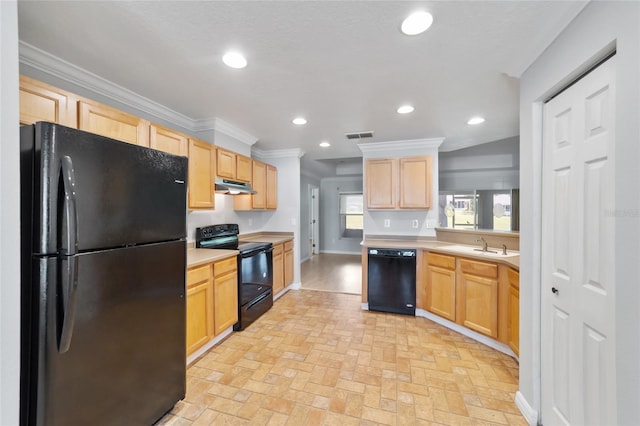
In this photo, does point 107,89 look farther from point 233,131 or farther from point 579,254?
point 579,254

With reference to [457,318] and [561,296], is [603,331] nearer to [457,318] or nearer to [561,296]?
[561,296]

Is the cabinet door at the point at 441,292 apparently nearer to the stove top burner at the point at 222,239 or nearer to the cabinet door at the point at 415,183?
the cabinet door at the point at 415,183

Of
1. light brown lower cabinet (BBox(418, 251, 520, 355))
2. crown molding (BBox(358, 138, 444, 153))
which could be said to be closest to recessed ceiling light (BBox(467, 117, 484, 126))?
crown molding (BBox(358, 138, 444, 153))

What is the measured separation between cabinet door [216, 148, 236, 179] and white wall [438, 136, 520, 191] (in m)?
4.73

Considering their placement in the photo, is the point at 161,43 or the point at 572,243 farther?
the point at 161,43

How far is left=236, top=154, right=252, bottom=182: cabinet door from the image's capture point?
338 cm

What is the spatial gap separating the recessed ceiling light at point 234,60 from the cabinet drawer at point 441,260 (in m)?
2.91

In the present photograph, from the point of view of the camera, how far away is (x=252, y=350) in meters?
2.54

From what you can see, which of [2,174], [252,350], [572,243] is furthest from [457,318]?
[2,174]

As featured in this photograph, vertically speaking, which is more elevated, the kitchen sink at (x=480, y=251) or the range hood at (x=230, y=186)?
the range hood at (x=230, y=186)

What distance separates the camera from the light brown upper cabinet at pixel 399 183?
371 cm

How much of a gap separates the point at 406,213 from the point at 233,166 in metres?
2.69

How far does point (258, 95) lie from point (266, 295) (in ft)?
8.32

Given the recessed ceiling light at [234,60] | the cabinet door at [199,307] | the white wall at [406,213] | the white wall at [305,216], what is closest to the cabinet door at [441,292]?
the white wall at [406,213]
